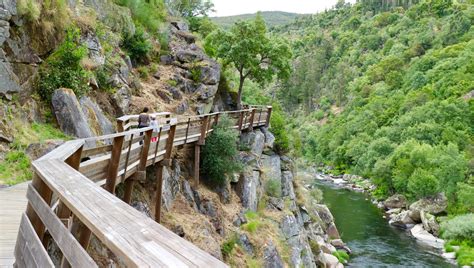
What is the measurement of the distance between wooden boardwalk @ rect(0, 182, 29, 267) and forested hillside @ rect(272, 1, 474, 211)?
43164 millimetres

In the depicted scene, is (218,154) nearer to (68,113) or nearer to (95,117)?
(95,117)

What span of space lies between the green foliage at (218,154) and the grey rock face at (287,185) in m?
7.28

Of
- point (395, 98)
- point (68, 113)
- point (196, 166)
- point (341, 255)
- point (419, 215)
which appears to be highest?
point (68, 113)

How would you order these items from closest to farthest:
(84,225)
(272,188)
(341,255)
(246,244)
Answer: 1. (84,225)
2. (246,244)
3. (272,188)
4. (341,255)

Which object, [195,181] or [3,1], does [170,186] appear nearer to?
[195,181]

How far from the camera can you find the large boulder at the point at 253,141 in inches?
910

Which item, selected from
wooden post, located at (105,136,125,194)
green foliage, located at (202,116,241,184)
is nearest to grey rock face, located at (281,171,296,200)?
green foliage, located at (202,116,241,184)

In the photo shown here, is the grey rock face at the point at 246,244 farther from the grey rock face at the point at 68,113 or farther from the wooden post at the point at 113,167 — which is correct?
the wooden post at the point at 113,167

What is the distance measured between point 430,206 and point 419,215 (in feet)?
12.8

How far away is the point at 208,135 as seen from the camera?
60.0 feet

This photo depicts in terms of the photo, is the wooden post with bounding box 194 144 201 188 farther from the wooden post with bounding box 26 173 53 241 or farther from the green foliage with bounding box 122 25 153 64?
the wooden post with bounding box 26 173 53 241

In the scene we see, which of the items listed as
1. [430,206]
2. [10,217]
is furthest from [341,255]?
[10,217]

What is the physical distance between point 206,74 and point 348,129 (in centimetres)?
6879

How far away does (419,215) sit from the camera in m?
42.6
